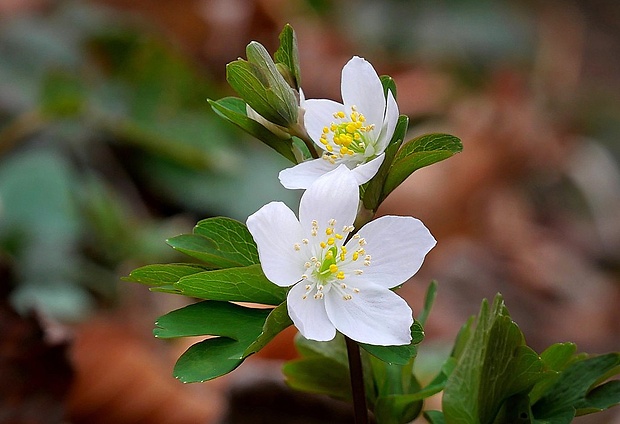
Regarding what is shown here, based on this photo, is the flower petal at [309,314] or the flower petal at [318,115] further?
the flower petal at [318,115]

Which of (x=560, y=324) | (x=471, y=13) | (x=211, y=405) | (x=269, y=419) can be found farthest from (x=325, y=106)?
(x=471, y=13)

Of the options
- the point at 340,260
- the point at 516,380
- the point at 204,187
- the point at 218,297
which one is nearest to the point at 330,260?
the point at 340,260

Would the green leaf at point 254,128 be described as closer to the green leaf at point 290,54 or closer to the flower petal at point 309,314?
the green leaf at point 290,54

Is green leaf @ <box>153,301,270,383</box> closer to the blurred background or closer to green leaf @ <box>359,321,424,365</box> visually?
green leaf @ <box>359,321,424,365</box>

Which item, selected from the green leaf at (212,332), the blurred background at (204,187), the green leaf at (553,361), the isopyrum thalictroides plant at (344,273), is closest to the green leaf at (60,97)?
the blurred background at (204,187)

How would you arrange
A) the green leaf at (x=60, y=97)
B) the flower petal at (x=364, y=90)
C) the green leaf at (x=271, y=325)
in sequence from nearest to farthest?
the green leaf at (x=271, y=325) < the flower petal at (x=364, y=90) < the green leaf at (x=60, y=97)

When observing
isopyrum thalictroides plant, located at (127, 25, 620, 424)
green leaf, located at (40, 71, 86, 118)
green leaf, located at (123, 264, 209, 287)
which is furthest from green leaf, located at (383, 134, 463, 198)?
green leaf, located at (40, 71, 86, 118)

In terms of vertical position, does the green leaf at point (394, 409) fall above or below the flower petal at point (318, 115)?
below

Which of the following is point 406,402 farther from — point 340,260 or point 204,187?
point 204,187
